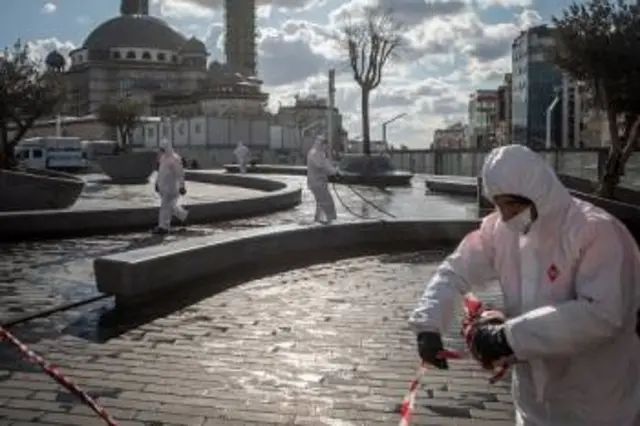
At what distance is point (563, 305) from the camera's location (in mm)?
2525

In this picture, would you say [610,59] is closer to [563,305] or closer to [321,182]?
[321,182]

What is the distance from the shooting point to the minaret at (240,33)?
149 metres

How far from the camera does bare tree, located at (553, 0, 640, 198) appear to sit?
17.1 metres

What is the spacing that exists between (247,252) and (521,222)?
7.66 meters

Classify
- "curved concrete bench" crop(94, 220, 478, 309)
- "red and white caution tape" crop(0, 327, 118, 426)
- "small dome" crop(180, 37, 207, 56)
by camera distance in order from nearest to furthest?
"red and white caution tape" crop(0, 327, 118, 426)
"curved concrete bench" crop(94, 220, 478, 309)
"small dome" crop(180, 37, 207, 56)

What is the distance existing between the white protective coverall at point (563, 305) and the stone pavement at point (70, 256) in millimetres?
5373

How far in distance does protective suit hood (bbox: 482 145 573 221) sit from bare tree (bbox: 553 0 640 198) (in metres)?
14.8

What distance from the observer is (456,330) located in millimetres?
6887

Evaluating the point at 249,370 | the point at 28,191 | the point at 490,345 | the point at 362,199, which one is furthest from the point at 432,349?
the point at 362,199

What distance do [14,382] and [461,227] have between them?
8.77m

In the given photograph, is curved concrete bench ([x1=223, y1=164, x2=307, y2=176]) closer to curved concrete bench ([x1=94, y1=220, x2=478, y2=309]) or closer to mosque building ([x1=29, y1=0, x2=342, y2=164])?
curved concrete bench ([x1=94, y1=220, x2=478, y2=309])

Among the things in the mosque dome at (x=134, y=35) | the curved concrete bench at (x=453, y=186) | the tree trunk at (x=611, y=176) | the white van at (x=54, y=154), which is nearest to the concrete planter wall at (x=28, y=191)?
the tree trunk at (x=611, y=176)

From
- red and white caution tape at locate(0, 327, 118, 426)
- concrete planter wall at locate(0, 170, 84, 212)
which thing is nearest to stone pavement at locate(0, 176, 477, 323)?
red and white caution tape at locate(0, 327, 118, 426)

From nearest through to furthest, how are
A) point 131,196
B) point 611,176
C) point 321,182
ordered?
point 321,182 < point 611,176 < point 131,196
